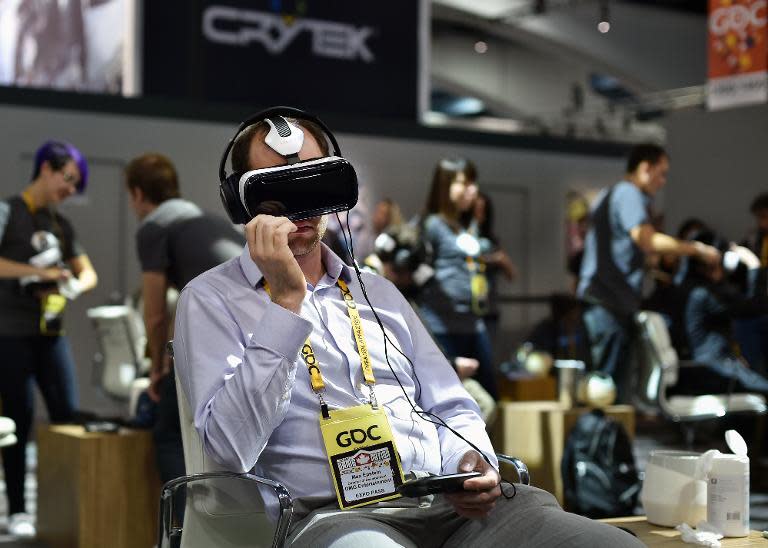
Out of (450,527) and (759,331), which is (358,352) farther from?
(759,331)

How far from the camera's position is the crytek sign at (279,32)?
331 inches

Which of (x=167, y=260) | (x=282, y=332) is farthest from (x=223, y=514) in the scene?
(x=167, y=260)

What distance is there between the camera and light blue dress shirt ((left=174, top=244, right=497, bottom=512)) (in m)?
1.89

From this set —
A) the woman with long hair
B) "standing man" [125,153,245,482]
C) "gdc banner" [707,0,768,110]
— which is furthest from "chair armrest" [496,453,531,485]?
"gdc banner" [707,0,768,110]

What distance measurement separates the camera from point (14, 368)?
4.62 m

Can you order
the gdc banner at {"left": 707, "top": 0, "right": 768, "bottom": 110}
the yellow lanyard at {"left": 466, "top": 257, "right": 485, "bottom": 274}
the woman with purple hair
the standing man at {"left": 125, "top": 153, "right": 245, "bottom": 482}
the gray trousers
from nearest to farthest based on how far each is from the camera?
the gray trousers < the standing man at {"left": 125, "top": 153, "right": 245, "bottom": 482} < the woman with purple hair < the yellow lanyard at {"left": 466, "top": 257, "right": 485, "bottom": 274} < the gdc banner at {"left": 707, "top": 0, "right": 768, "bottom": 110}

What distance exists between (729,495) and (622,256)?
3147mm

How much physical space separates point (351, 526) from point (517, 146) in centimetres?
972

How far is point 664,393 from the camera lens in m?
5.46

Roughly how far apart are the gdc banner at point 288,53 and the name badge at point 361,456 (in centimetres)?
673

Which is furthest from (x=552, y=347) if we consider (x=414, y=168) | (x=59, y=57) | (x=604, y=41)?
(x=604, y=41)

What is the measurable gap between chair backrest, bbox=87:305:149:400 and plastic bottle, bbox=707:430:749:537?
164 inches

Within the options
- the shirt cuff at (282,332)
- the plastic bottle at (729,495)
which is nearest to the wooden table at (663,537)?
the plastic bottle at (729,495)

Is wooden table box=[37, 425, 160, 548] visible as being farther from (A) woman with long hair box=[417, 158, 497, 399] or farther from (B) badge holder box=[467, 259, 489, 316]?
(B) badge holder box=[467, 259, 489, 316]
